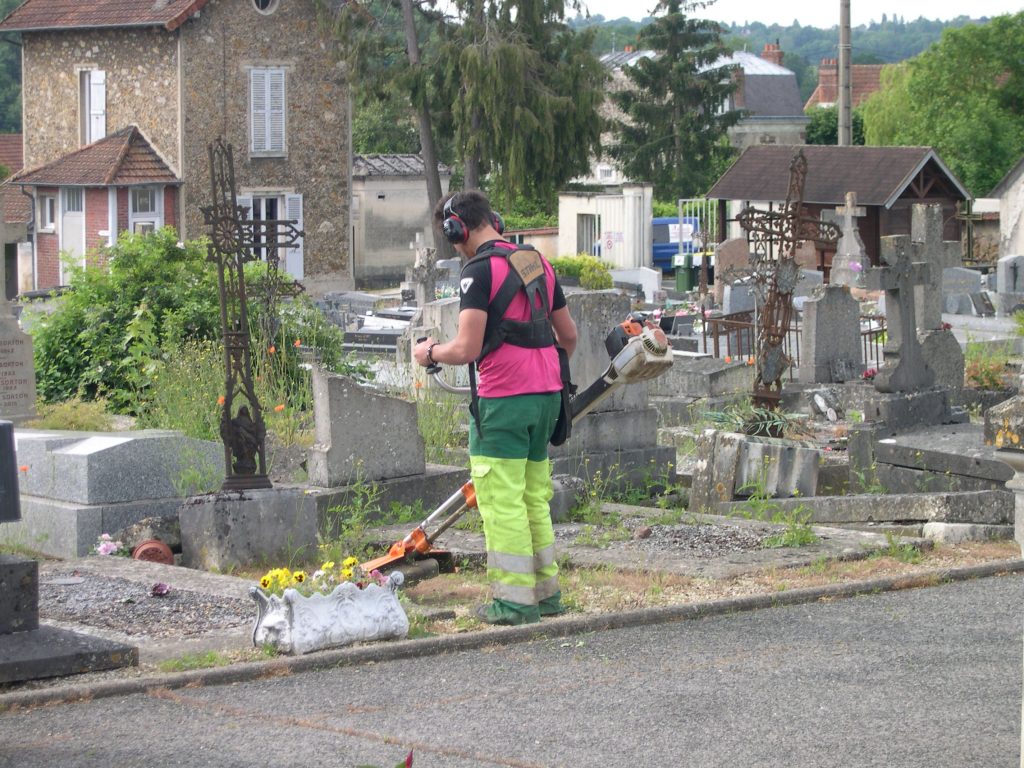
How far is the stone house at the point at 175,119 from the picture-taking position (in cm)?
3559

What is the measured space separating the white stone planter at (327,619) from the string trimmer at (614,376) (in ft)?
3.08

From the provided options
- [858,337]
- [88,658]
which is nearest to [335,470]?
[88,658]

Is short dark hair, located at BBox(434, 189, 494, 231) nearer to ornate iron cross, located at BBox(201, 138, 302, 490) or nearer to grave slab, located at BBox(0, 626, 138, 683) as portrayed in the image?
ornate iron cross, located at BBox(201, 138, 302, 490)

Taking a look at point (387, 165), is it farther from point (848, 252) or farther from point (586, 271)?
point (848, 252)

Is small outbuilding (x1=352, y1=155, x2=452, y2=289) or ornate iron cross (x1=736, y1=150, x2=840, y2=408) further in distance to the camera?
small outbuilding (x1=352, y1=155, x2=452, y2=289)

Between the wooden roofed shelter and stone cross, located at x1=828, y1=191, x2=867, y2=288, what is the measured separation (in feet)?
13.8

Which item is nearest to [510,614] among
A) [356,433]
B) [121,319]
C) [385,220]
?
[356,433]

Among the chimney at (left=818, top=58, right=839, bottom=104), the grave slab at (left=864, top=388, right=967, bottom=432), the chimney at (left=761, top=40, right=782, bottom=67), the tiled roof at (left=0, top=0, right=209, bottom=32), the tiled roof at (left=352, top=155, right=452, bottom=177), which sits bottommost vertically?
the grave slab at (left=864, top=388, right=967, bottom=432)

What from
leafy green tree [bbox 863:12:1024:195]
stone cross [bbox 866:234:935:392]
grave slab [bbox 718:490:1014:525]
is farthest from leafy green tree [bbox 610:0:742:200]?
grave slab [bbox 718:490:1014:525]

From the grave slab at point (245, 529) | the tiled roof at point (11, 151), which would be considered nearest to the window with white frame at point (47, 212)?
the tiled roof at point (11, 151)

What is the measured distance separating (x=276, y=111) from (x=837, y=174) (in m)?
13.7

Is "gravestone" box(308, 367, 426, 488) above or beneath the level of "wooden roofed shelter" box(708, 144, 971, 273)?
beneath

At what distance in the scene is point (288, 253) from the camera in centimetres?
3766

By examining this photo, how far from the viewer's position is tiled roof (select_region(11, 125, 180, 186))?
3506cm
